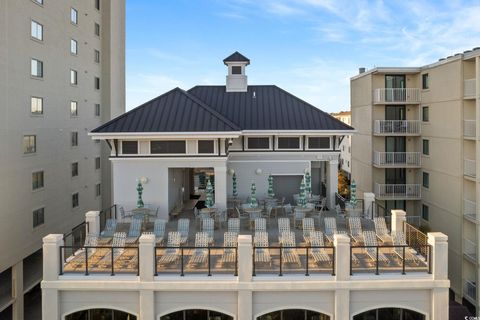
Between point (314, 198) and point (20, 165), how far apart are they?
16318mm

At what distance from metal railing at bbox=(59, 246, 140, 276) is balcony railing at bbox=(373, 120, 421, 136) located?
76.2 ft

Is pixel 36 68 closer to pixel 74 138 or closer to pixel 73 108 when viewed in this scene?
pixel 73 108

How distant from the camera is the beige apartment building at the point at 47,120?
23219 mm

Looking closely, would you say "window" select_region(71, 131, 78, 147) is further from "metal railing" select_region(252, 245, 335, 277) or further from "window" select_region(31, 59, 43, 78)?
"metal railing" select_region(252, 245, 335, 277)

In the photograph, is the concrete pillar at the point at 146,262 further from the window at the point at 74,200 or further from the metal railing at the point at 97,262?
the window at the point at 74,200

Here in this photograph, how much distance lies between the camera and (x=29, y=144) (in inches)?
998

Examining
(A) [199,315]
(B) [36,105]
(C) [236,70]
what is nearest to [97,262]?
(A) [199,315]

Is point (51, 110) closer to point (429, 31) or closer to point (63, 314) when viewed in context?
point (63, 314)

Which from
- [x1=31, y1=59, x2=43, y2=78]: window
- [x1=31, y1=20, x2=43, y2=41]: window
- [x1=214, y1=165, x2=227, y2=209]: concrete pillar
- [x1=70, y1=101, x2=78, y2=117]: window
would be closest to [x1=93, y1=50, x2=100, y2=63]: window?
[x1=70, y1=101, x2=78, y2=117]: window

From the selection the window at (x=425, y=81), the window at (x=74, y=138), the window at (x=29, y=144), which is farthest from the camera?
the window at (x=74, y=138)

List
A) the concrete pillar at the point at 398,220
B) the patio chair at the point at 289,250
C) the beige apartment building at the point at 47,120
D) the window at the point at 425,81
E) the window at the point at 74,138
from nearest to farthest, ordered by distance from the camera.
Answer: the patio chair at the point at 289,250, the concrete pillar at the point at 398,220, the beige apartment building at the point at 47,120, the window at the point at 425,81, the window at the point at 74,138

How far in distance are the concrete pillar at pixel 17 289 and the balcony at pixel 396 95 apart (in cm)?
2630

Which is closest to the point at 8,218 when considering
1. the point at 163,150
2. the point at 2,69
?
the point at 2,69

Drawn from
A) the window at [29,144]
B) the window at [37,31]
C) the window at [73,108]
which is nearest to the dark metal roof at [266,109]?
the window at [37,31]
